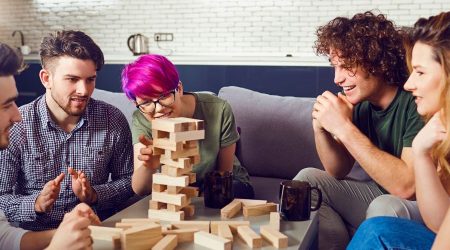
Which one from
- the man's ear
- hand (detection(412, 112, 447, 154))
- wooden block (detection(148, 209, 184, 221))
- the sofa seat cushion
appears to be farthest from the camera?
the sofa seat cushion

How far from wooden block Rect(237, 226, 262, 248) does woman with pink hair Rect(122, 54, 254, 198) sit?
41 centimetres

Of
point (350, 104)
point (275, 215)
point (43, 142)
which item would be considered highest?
point (350, 104)

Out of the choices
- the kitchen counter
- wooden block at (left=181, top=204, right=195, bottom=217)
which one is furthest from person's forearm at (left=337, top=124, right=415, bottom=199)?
the kitchen counter

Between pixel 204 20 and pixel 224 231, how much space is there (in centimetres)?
392

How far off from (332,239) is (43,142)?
48.1 inches

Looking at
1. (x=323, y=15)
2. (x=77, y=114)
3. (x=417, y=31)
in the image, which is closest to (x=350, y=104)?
(x=417, y=31)

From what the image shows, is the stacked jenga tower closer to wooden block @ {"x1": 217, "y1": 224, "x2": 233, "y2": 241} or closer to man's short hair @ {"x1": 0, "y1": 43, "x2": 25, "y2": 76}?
wooden block @ {"x1": 217, "y1": 224, "x2": 233, "y2": 241}

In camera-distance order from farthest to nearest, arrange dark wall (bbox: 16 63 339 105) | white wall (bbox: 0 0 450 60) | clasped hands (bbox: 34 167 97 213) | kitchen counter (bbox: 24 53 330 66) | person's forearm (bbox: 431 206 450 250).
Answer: white wall (bbox: 0 0 450 60)
kitchen counter (bbox: 24 53 330 66)
dark wall (bbox: 16 63 339 105)
clasped hands (bbox: 34 167 97 213)
person's forearm (bbox: 431 206 450 250)

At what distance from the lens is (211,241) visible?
53.9 inches

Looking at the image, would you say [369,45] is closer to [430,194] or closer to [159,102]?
[430,194]

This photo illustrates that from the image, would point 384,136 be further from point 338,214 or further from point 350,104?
point 338,214

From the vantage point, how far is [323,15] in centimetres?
471

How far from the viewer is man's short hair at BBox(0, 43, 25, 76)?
4.86 feet

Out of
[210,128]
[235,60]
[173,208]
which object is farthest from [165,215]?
[235,60]
